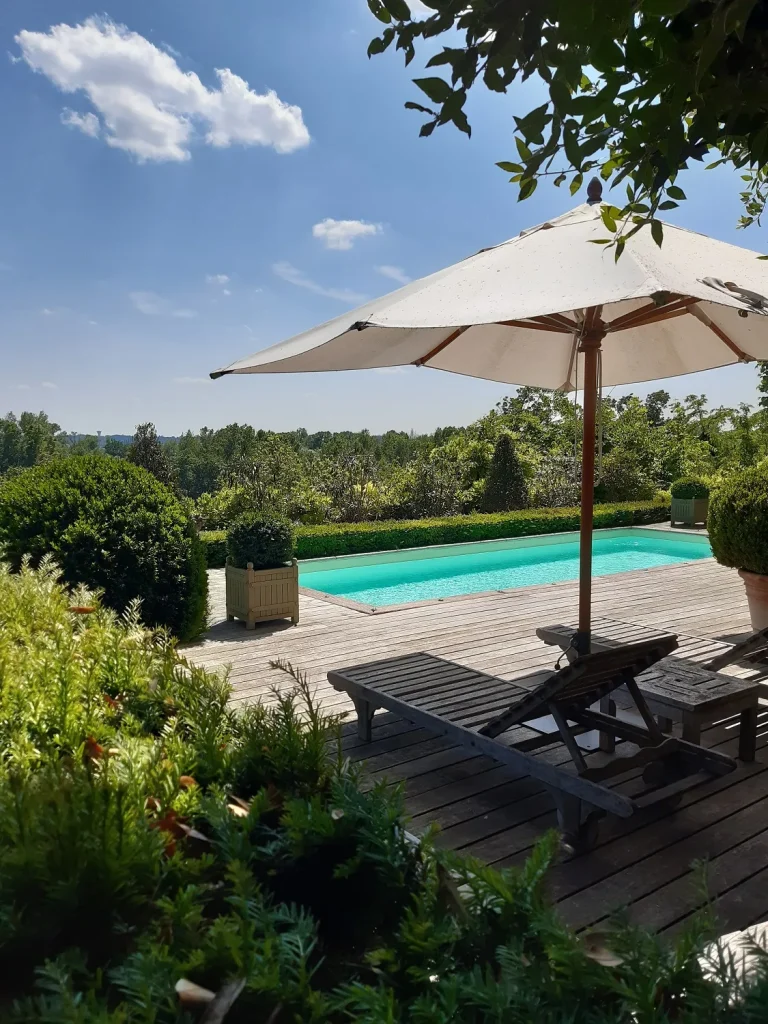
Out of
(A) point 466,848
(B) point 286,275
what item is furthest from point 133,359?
(A) point 466,848

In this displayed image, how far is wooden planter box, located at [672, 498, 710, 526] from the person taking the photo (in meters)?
14.8

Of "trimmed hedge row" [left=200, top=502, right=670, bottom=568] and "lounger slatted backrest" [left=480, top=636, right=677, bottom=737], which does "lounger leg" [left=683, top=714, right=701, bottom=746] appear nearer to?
"lounger slatted backrest" [left=480, top=636, right=677, bottom=737]

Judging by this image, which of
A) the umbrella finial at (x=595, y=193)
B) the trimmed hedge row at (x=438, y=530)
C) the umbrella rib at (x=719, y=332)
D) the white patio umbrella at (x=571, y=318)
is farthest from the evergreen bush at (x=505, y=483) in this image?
the umbrella finial at (x=595, y=193)

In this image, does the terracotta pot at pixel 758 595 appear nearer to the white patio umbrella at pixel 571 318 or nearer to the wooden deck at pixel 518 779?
the wooden deck at pixel 518 779

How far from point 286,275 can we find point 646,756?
27915 mm

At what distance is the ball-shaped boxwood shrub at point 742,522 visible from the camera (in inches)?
215

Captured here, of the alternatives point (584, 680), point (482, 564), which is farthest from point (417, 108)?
point (482, 564)

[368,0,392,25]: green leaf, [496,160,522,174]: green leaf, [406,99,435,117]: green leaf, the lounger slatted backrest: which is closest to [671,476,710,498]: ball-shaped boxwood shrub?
the lounger slatted backrest

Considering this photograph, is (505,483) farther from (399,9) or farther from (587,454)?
(399,9)

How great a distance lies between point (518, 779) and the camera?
3453 millimetres

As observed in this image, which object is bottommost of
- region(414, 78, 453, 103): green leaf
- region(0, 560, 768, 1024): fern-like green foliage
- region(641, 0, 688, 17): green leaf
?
region(0, 560, 768, 1024): fern-like green foliage

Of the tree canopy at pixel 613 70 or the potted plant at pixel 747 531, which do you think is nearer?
the tree canopy at pixel 613 70

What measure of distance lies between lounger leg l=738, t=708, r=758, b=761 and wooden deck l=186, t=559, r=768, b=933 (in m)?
0.07

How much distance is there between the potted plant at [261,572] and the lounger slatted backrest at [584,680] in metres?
3.75
